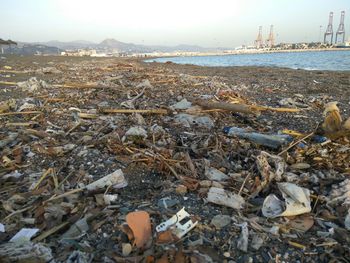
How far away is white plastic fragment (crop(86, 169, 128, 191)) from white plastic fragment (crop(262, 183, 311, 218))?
163cm

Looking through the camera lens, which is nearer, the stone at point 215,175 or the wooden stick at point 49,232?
the wooden stick at point 49,232

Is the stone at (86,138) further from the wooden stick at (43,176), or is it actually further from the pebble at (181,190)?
the pebble at (181,190)

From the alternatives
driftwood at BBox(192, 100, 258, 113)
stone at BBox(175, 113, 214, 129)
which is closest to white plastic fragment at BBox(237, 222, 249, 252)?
stone at BBox(175, 113, 214, 129)

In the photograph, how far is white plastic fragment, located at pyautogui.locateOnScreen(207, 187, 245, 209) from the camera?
10.1 feet

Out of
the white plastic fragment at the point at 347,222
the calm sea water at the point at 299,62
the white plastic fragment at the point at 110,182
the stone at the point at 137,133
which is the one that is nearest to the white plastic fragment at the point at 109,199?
the white plastic fragment at the point at 110,182

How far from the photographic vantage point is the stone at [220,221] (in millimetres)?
2729

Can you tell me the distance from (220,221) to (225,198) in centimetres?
41

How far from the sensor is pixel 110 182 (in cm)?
348

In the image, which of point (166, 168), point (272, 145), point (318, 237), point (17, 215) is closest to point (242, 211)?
point (318, 237)

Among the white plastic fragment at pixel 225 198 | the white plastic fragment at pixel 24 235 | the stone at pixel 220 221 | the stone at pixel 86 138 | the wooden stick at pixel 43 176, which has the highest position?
the stone at pixel 86 138

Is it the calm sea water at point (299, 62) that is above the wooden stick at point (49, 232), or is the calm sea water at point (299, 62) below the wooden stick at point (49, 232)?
above

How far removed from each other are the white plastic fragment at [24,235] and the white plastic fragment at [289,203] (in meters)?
2.19

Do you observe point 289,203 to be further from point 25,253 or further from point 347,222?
point 25,253

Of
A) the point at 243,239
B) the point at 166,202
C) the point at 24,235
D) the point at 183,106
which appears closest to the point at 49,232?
the point at 24,235
